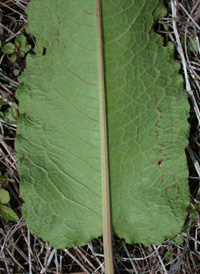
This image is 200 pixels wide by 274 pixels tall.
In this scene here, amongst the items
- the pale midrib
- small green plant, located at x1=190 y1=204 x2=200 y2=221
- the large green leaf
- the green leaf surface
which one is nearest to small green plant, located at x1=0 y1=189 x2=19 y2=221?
the green leaf surface

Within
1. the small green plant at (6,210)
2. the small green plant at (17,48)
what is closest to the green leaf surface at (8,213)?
the small green plant at (6,210)

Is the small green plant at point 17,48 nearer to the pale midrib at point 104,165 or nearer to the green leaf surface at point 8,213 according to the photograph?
the pale midrib at point 104,165

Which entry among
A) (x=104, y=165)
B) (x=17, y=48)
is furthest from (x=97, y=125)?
(x=17, y=48)

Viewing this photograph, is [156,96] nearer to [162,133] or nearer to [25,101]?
[162,133]

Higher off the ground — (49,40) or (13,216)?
(49,40)

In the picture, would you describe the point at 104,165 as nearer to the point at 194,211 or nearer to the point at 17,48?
the point at 194,211

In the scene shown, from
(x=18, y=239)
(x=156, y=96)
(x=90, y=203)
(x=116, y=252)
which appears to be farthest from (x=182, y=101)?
(x=18, y=239)
